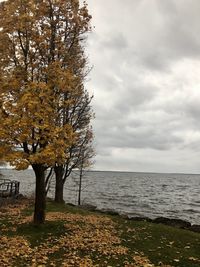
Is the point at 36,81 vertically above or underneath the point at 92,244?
above

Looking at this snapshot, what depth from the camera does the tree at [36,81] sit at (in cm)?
1520

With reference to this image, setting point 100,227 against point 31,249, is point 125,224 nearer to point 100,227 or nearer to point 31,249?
point 100,227

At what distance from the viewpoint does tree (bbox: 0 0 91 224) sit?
598 inches

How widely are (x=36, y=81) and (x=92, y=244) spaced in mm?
7919

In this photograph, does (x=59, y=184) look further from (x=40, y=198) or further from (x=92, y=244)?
(x=92, y=244)

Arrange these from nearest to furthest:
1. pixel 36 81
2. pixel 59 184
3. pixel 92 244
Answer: pixel 92 244 → pixel 36 81 → pixel 59 184

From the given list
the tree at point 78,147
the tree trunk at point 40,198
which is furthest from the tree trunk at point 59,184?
the tree trunk at point 40,198

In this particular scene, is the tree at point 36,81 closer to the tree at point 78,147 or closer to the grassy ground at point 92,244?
the grassy ground at point 92,244

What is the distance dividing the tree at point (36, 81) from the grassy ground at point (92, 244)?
78.9 inches

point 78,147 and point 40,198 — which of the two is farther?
point 78,147

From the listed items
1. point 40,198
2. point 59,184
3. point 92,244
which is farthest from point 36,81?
point 59,184

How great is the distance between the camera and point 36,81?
16734 millimetres

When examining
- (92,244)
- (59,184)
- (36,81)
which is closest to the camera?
(92,244)

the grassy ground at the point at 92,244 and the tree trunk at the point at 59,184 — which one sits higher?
the tree trunk at the point at 59,184
